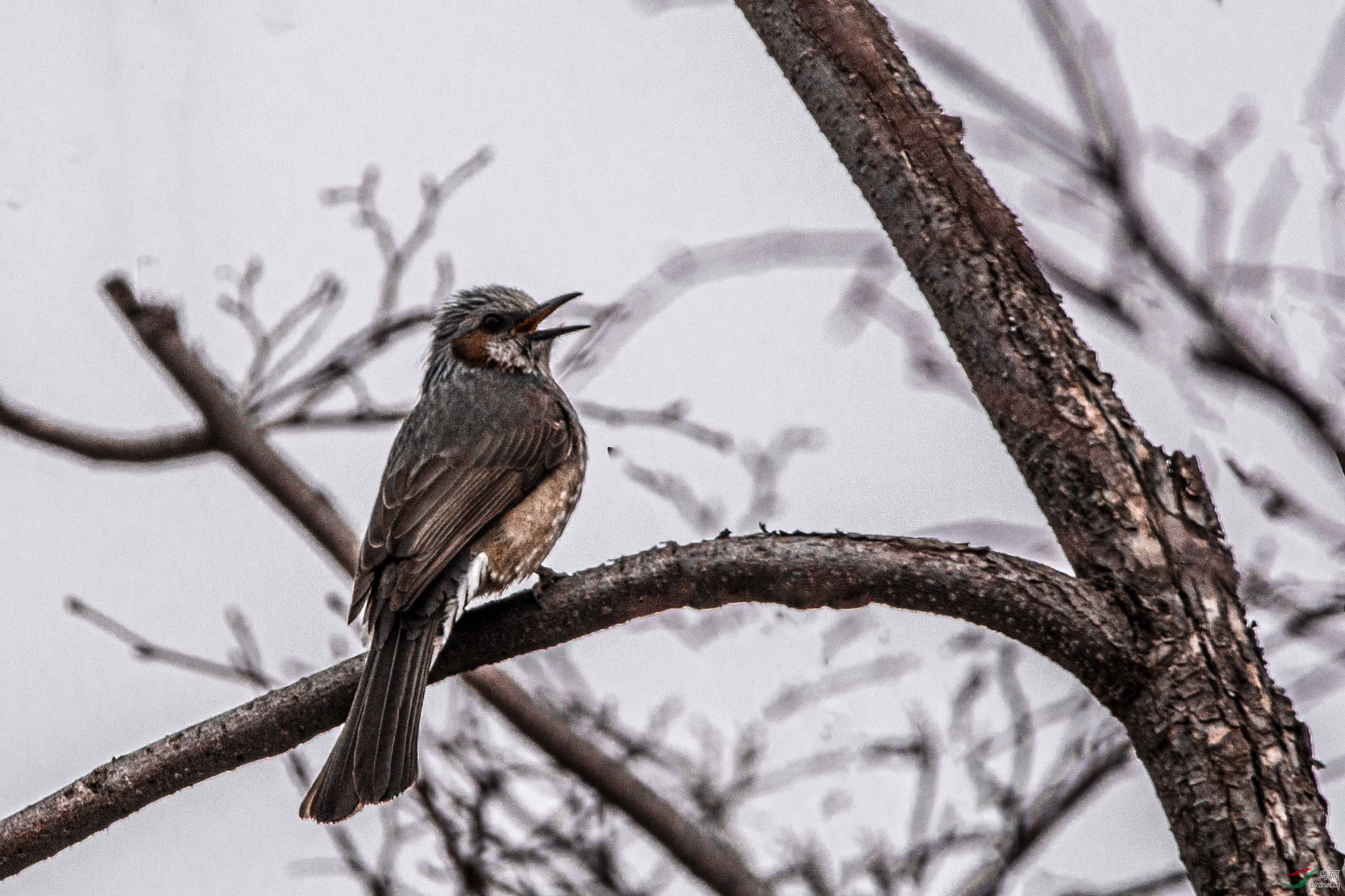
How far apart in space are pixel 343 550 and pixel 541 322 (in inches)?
67.5

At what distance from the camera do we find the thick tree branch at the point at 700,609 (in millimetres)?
3057

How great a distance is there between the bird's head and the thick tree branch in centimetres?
234

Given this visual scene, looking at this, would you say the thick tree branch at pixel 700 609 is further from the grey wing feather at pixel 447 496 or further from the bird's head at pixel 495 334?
the bird's head at pixel 495 334

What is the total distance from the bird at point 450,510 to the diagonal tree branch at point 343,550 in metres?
0.29

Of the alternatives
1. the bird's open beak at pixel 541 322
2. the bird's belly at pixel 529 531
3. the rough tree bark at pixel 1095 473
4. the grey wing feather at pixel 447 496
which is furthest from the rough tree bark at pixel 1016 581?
the bird's open beak at pixel 541 322

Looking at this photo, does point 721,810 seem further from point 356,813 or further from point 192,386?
point 192,386

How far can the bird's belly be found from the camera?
179 inches

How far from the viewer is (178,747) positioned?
3305mm

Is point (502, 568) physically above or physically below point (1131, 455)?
above

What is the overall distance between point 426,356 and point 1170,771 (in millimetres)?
4255

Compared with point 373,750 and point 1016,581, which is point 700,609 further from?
point 373,750

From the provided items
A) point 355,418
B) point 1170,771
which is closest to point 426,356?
point 355,418

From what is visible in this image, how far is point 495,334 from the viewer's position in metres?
6.00

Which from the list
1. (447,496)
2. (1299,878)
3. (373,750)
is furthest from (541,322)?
(1299,878)
